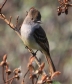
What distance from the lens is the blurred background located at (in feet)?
23.9

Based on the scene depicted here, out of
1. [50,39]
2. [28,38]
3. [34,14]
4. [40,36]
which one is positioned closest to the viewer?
[34,14]

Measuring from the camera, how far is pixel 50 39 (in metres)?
7.46

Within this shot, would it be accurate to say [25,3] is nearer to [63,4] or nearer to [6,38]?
[6,38]

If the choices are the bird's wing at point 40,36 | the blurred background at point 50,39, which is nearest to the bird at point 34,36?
the bird's wing at point 40,36

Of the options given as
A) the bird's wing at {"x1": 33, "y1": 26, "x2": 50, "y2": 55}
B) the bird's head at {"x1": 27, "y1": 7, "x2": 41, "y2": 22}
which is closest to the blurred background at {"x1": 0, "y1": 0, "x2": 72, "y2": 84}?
the bird's wing at {"x1": 33, "y1": 26, "x2": 50, "y2": 55}

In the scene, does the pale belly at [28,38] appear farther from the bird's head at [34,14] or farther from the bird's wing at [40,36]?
the bird's head at [34,14]

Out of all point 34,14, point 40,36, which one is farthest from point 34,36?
point 34,14

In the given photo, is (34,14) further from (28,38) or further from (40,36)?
(40,36)

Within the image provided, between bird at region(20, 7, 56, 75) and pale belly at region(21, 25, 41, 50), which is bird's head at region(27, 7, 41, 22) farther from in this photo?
pale belly at region(21, 25, 41, 50)

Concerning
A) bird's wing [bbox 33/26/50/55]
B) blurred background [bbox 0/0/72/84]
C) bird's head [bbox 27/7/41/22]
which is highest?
bird's head [bbox 27/7/41/22]

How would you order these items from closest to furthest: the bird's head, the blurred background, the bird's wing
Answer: the bird's head
the bird's wing
the blurred background

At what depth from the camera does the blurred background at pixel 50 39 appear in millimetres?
7285

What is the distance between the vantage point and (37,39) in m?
5.57

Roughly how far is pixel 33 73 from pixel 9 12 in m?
6.24
